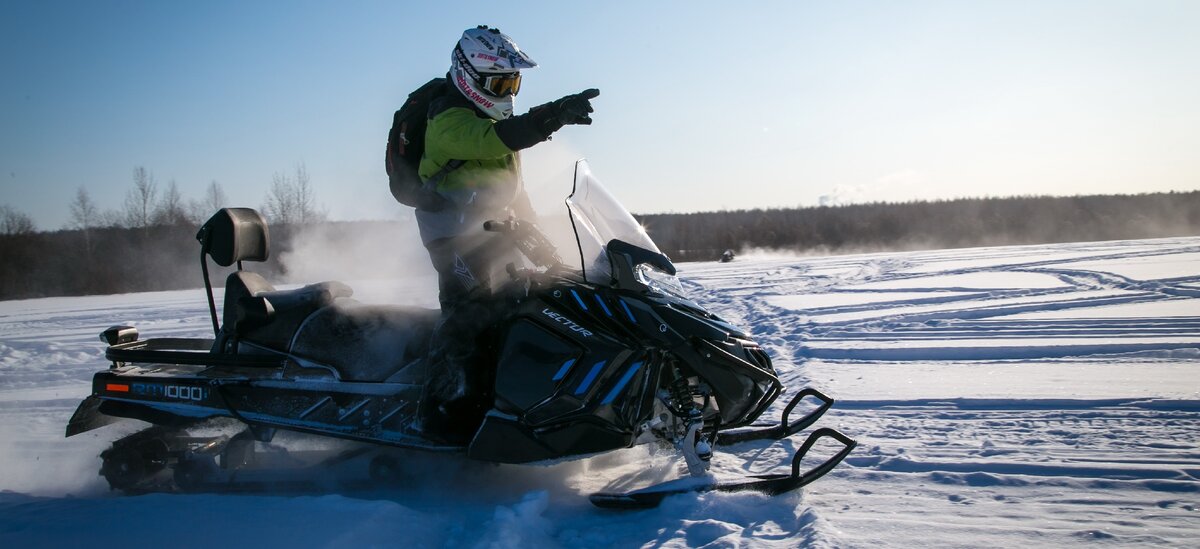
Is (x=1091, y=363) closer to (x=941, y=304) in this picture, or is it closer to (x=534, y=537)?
(x=941, y=304)

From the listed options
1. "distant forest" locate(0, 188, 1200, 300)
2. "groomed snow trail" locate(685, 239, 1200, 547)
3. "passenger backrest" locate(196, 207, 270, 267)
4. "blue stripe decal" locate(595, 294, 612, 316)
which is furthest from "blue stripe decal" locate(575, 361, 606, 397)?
"distant forest" locate(0, 188, 1200, 300)

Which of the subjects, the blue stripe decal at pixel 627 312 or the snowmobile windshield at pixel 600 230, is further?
the snowmobile windshield at pixel 600 230

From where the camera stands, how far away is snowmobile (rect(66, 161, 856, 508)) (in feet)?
9.79

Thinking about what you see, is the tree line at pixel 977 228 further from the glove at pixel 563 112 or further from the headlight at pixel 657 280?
the glove at pixel 563 112

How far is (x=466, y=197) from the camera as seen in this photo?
3.38 meters

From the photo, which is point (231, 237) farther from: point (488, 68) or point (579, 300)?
point (579, 300)

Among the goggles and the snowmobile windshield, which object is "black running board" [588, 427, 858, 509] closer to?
the snowmobile windshield

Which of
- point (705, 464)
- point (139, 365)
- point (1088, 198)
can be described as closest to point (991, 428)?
point (705, 464)

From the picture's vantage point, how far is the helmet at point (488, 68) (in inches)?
127

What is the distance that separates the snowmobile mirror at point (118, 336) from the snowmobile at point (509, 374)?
14 millimetres

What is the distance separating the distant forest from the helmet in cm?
1996

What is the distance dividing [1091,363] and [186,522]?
17.8 feet

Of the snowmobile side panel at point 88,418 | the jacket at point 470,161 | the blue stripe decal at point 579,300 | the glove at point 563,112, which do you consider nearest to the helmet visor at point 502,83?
the jacket at point 470,161

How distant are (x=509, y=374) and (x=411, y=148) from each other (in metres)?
1.20
